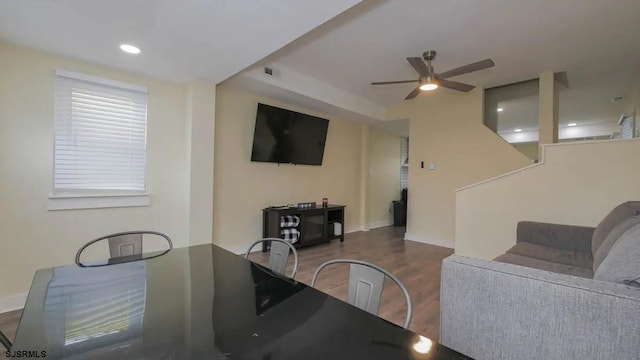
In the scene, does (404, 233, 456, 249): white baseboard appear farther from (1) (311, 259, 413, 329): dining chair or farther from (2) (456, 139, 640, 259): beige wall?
(1) (311, 259, 413, 329): dining chair

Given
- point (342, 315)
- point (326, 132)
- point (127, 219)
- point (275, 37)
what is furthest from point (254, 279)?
point (326, 132)

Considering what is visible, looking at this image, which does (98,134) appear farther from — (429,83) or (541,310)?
(541,310)

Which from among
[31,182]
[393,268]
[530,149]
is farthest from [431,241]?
[31,182]

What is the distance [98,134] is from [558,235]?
4599 mm

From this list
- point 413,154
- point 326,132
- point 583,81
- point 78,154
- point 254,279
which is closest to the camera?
point 254,279

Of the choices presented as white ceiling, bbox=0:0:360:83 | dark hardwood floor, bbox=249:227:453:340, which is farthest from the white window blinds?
dark hardwood floor, bbox=249:227:453:340

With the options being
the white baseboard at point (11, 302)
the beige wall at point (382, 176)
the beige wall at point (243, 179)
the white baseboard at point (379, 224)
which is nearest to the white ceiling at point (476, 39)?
the beige wall at point (243, 179)

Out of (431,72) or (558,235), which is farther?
(431,72)

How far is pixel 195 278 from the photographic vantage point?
49.4 inches

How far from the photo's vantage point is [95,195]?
9.38 feet

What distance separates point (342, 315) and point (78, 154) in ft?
10.2

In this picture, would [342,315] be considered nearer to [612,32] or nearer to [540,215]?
[540,215]

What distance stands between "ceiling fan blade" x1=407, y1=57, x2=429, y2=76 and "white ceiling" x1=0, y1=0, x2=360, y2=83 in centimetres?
138

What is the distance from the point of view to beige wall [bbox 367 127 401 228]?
6.37m
